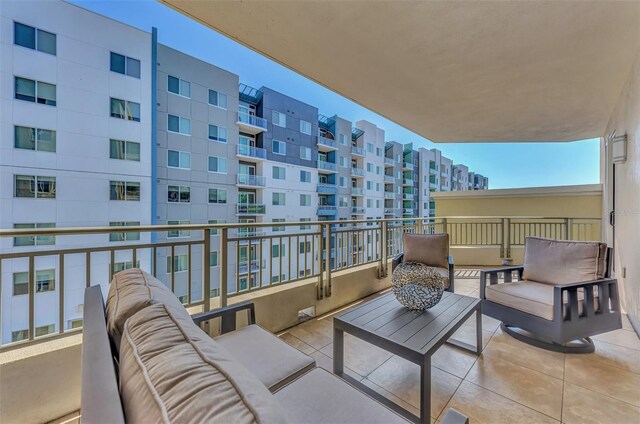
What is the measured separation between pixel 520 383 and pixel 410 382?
777 mm

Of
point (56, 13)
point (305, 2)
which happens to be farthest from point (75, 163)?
point (305, 2)

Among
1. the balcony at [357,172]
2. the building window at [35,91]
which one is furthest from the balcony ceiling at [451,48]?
the balcony at [357,172]

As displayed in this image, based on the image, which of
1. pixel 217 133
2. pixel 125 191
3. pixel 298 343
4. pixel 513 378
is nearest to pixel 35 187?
pixel 125 191

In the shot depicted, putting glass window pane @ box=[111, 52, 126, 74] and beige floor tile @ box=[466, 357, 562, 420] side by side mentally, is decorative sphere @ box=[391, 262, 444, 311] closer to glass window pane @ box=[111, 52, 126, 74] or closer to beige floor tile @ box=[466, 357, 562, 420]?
beige floor tile @ box=[466, 357, 562, 420]

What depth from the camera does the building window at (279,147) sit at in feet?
45.8

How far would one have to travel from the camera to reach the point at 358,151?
18891 mm

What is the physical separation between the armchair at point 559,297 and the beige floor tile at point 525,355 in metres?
0.09

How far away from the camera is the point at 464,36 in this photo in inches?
83.9

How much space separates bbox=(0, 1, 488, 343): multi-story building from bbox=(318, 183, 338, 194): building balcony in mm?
2959

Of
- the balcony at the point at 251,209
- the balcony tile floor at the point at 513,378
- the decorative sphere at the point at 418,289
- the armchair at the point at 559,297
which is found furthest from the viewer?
the balcony at the point at 251,209

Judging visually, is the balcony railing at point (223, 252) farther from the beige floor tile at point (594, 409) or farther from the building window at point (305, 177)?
the building window at point (305, 177)

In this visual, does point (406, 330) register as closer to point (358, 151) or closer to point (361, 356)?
point (361, 356)

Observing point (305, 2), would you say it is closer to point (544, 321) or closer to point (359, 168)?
point (544, 321)

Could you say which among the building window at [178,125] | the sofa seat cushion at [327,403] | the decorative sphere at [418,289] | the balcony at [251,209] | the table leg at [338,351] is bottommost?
the table leg at [338,351]
